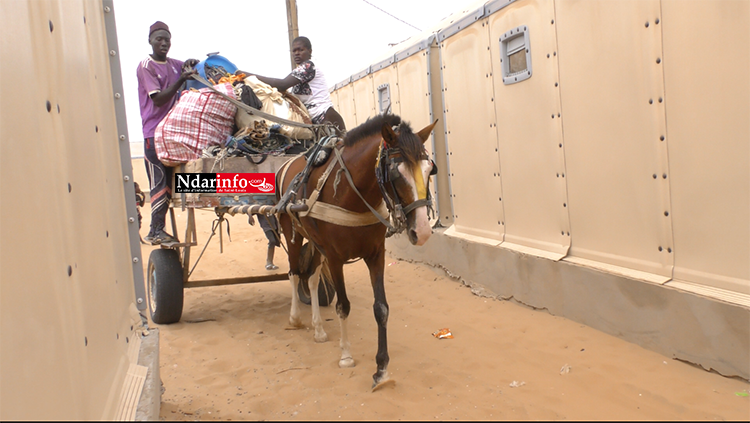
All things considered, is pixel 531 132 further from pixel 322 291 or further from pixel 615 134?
pixel 322 291

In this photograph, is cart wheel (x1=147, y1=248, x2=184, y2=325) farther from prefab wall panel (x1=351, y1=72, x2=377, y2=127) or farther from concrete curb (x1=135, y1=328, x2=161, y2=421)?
prefab wall panel (x1=351, y1=72, x2=377, y2=127)

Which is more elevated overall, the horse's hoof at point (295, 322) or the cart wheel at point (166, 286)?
the cart wheel at point (166, 286)

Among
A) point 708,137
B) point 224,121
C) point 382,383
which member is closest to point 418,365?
point 382,383

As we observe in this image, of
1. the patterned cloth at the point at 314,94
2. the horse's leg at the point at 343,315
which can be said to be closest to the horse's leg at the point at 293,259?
the horse's leg at the point at 343,315

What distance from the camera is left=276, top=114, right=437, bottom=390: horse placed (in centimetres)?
278

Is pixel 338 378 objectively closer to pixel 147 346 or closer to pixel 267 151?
pixel 147 346

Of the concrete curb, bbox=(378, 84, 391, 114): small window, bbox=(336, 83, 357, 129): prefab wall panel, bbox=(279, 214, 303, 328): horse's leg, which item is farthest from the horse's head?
bbox=(336, 83, 357, 129): prefab wall panel

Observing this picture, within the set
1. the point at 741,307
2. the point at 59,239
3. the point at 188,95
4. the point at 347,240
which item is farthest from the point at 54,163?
the point at 741,307

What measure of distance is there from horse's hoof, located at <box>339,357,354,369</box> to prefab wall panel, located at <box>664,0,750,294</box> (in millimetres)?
2401

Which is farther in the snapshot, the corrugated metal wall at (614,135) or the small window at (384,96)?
the small window at (384,96)

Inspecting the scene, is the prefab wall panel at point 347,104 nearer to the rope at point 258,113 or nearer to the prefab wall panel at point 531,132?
the prefab wall panel at point 531,132

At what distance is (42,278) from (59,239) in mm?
143

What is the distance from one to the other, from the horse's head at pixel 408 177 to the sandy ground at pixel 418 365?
3.07ft

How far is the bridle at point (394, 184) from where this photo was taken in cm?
277
